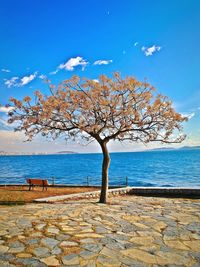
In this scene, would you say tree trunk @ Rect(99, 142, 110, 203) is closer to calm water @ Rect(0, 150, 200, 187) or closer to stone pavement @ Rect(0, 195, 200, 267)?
stone pavement @ Rect(0, 195, 200, 267)

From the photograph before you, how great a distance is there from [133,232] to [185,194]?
12.2 meters

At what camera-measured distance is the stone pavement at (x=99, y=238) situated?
5.11 m

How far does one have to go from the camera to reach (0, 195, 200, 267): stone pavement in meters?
5.11

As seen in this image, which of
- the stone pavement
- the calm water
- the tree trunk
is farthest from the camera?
the calm water

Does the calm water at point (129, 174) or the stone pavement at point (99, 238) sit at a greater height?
the stone pavement at point (99, 238)

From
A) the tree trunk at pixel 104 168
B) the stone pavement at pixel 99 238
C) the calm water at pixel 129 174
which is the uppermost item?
the tree trunk at pixel 104 168

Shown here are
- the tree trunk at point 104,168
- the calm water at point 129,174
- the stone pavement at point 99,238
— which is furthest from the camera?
the calm water at point 129,174

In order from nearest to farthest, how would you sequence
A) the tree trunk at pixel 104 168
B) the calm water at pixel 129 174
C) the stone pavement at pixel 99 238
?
1. the stone pavement at pixel 99 238
2. the tree trunk at pixel 104 168
3. the calm water at pixel 129 174

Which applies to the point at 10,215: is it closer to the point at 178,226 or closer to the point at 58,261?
the point at 58,261

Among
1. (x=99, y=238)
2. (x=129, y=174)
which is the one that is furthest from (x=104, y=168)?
(x=129, y=174)

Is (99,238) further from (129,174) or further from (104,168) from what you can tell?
(129,174)

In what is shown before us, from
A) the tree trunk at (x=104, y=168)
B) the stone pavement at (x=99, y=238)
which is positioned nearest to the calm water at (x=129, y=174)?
the tree trunk at (x=104, y=168)

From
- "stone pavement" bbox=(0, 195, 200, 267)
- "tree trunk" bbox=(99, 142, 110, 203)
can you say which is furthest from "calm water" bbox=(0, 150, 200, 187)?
"stone pavement" bbox=(0, 195, 200, 267)

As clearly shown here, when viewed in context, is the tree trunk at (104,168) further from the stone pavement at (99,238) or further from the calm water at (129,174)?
the calm water at (129,174)
